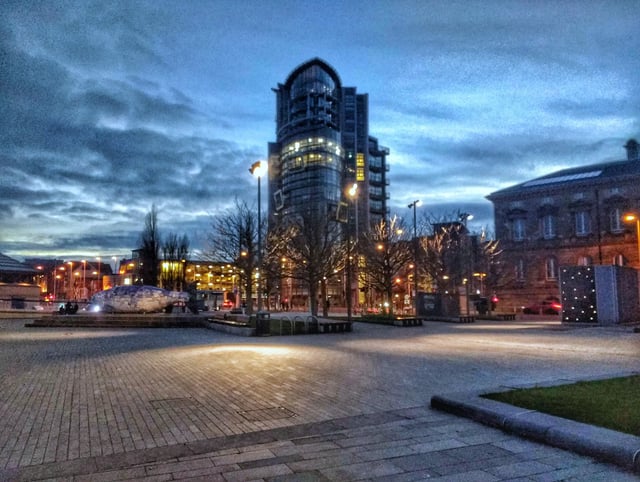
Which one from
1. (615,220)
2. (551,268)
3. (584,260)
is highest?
(615,220)

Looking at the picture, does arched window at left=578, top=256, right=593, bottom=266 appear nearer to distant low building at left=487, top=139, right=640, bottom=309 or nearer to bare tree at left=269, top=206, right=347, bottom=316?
distant low building at left=487, top=139, right=640, bottom=309

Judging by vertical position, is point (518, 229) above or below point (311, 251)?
above

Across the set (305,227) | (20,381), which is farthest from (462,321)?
(20,381)

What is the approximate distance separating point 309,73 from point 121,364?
4651 inches

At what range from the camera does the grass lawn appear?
598 cm

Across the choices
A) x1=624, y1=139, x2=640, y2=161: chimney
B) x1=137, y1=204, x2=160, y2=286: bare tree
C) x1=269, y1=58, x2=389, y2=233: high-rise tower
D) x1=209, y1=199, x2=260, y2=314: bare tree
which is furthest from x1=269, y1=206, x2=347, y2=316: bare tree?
x1=269, y1=58, x2=389, y2=233: high-rise tower

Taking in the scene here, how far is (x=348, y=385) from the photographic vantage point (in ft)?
30.3

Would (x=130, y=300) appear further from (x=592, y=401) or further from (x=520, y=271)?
(x=520, y=271)

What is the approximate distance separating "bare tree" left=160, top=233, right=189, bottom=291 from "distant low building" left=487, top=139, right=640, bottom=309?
36800 millimetres

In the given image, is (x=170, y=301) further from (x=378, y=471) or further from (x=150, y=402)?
(x=378, y=471)

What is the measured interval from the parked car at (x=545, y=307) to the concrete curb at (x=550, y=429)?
4580 cm

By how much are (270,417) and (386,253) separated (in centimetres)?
2895

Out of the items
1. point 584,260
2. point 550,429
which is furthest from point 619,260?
point 550,429

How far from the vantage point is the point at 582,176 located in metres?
55.8
